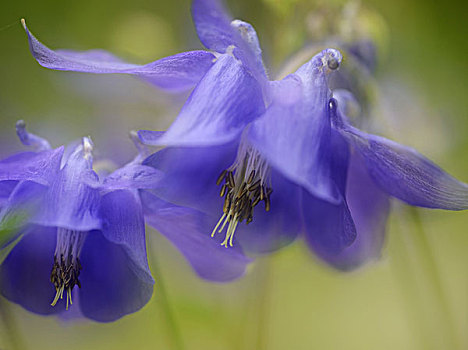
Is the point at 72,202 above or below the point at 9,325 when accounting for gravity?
above

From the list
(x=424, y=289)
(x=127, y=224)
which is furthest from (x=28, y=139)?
(x=424, y=289)

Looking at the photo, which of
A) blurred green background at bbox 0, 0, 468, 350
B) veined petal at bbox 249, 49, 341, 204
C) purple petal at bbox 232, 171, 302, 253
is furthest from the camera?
blurred green background at bbox 0, 0, 468, 350

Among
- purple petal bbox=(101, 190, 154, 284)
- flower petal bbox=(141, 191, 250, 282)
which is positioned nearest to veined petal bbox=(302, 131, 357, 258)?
flower petal bbox=(141, 191, 250, 282)

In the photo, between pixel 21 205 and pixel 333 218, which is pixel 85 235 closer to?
pixel 21 205

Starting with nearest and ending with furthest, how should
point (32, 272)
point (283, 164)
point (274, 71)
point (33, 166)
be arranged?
point (283, 164), point (33, 166), point (32, 272), point (274, 71)

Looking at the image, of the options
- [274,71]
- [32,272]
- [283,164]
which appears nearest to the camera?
[283,164]

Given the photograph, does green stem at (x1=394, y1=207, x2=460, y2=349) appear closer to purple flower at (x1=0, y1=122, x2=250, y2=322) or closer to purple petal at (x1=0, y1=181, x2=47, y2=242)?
purple flower at (x1=0, y1=122, x2=250, y2=322)
